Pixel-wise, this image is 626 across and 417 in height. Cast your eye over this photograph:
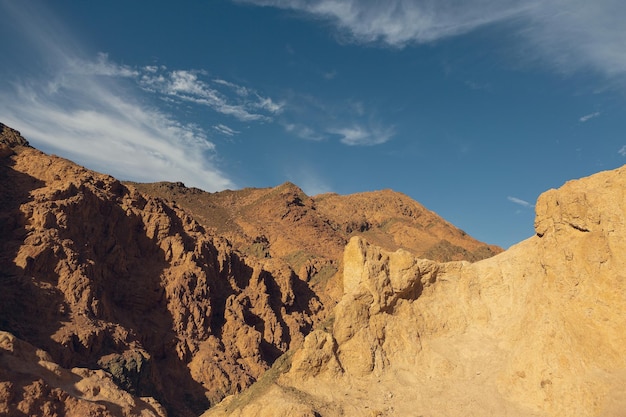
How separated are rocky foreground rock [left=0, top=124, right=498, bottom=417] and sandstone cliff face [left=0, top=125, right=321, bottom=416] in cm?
7

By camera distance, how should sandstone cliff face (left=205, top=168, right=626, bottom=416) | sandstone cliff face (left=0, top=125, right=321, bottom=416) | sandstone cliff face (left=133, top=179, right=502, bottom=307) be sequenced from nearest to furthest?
sandstone cliff face (left=205, top=168, right=626, bottom=416)
sandstone cliff face (left=0, top=125, right=321, bottom=416)
sandstone cliff face (left=133, top=179, right=502, bottom=307)

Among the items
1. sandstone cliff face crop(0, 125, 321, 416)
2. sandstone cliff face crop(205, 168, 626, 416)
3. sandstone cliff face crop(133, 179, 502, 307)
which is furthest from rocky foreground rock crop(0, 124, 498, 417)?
sandstone cliff face crop(133, 179, 502, 307)

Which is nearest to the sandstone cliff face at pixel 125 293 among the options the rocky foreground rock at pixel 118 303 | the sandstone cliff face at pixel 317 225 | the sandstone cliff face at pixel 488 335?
the rocky foreground rock at pixel 118 303

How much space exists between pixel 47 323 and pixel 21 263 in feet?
11.3

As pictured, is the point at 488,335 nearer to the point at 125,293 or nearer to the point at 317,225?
the point at 125,293

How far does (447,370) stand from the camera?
61.0 ft

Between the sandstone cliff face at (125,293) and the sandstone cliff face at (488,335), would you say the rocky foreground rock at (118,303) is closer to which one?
the sandstone cliff face at (125,293)

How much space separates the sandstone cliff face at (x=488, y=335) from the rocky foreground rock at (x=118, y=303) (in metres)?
2.22

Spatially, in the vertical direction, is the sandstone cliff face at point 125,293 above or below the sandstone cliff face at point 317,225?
below

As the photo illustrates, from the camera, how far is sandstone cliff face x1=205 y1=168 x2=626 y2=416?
1653 cm

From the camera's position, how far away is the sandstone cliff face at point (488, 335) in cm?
1653

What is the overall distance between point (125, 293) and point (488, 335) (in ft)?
69.2

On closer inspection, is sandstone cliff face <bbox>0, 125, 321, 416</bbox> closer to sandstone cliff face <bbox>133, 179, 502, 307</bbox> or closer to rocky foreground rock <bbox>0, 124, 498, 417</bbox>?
rocky foreground rock <bbox>0, 124, 498, 417</bbox>

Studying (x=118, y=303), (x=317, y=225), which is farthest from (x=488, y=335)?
(x=317, y=225)
